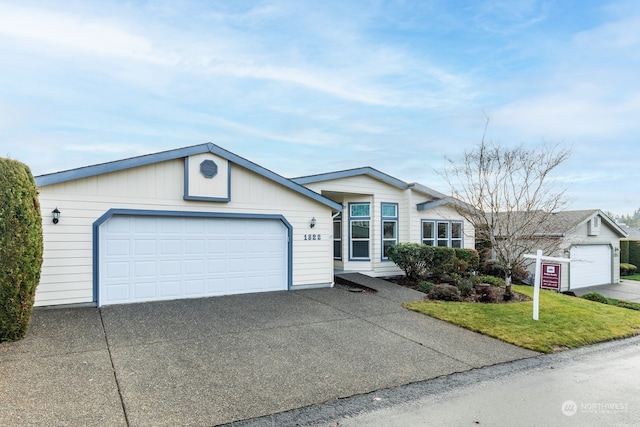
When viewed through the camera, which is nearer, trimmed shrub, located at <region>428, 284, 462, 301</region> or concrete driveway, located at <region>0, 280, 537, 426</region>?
concrete driveway, located at <region>0, 280, 537, 426</region>

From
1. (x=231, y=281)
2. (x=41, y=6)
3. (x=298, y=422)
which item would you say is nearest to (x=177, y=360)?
(x=298, y=422)

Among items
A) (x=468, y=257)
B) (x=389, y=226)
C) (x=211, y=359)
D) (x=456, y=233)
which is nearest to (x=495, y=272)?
(x=456, y=233)

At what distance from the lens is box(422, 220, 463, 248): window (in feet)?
51.1

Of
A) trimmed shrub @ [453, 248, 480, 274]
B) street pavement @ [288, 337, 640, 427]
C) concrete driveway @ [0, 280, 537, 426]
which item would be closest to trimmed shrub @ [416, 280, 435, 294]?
trimmed shrub @ [453, 248, 480, 274]

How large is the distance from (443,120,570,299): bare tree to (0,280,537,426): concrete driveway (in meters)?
4.30

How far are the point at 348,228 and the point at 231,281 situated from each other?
568cm

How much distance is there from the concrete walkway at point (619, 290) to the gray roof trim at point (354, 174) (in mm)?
9909

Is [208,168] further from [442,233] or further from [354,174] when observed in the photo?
[442,233]

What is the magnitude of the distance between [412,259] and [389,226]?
1.84 metres

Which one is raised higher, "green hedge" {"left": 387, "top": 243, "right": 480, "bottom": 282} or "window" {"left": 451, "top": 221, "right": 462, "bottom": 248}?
"window" {"left": 451, "top": 221, "right": 462, "bottom": 248}

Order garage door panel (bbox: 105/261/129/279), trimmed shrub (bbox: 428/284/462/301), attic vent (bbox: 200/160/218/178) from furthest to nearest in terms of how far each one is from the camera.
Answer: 1. trimmed shrub (bbox: 428/284/462/301)
2. attic vent (bbox: 200/160/218/178)
3. garage door panel (bbox: 105/261/129/279)

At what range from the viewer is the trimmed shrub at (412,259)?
13.5 m

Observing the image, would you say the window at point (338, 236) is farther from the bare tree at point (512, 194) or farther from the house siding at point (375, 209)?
the bare tree at point (512, 194)

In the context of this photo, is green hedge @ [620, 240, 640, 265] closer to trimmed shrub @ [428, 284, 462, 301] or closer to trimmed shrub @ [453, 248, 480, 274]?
trimmed shrub @ [453, 248, 480, 274]
